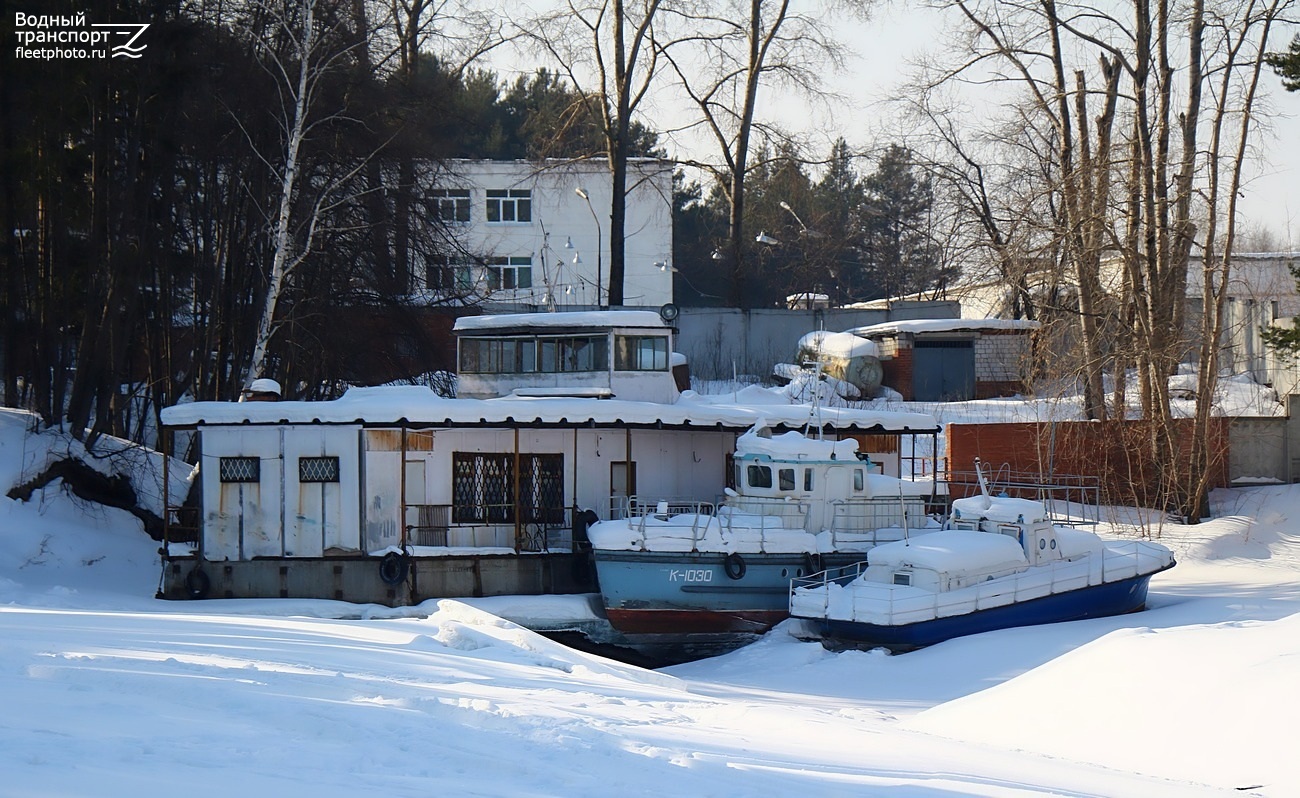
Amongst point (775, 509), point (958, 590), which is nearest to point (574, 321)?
point (775, 509)

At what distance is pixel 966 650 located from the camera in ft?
55.6

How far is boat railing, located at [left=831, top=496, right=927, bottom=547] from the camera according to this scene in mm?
20194

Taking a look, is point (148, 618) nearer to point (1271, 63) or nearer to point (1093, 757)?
point (1093, 757)

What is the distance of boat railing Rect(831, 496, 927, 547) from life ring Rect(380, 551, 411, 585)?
7.19 metres

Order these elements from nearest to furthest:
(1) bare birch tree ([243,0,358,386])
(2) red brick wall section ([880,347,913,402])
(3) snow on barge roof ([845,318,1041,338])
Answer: (1) bare birch tree ([243,0,358,386]), (3) snow on barge roof ([845,318,1041,338]), (2) red brick wall section ([880,347,913,402])

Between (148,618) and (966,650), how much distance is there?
35.9 ft

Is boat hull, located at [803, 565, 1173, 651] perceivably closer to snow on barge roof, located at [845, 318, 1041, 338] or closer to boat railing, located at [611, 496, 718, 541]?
boat railing, located at [611, 496, 718, 541]

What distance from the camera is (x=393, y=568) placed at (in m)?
19.8

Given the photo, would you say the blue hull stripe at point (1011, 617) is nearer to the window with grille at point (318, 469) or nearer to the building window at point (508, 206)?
the window with grille at point (318, 469)

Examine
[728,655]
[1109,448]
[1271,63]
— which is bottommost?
[728,655]

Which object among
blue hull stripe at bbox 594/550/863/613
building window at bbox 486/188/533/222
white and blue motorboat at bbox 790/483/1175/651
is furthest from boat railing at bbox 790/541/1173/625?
building window at bbox 486/188/533/222

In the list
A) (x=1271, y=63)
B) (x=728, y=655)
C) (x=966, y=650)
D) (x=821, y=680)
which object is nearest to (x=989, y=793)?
(x=821, y=680)

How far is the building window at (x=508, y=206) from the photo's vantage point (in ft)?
145

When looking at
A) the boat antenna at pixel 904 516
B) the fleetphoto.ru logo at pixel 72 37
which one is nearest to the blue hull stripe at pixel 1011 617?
the boat antenna at pixel 904 516
